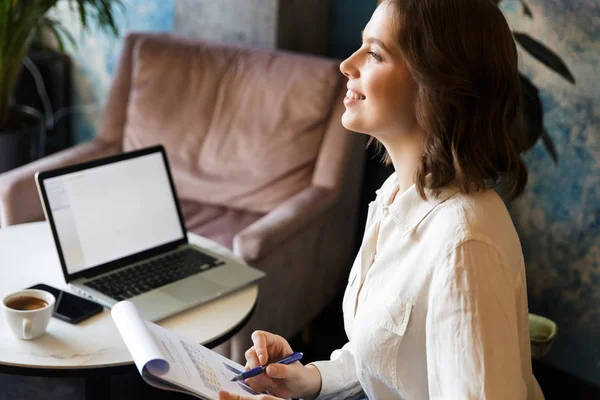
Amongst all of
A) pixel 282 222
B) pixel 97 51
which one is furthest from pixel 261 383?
pixel 97 51

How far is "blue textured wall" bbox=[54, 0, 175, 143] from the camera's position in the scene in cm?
335

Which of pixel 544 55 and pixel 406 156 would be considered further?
pixel 544 55

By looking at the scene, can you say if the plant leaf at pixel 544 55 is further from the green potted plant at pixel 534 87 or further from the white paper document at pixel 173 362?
the white paper document at pixel 173 362

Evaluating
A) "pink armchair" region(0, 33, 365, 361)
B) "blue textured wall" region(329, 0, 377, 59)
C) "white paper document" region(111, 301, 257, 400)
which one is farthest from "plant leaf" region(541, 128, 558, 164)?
"white paper document" region(111, 301, 257, 400)

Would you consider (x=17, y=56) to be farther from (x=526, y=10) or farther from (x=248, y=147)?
(x=526, y=10)

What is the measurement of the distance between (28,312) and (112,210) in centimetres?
43

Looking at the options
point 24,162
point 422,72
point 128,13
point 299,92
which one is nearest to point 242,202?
point 299,92

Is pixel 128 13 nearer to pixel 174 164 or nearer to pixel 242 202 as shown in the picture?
pixel 174 164

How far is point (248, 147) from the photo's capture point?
2605 millimetres

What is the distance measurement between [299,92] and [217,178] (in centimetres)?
39

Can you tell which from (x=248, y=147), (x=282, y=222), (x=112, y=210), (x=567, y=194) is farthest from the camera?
(x=248, y=147)

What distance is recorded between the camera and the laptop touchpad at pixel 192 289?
1653 millimetres

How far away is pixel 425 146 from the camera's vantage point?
1.21 meters

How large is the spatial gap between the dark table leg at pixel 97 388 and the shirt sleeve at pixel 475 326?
702 millimetres
